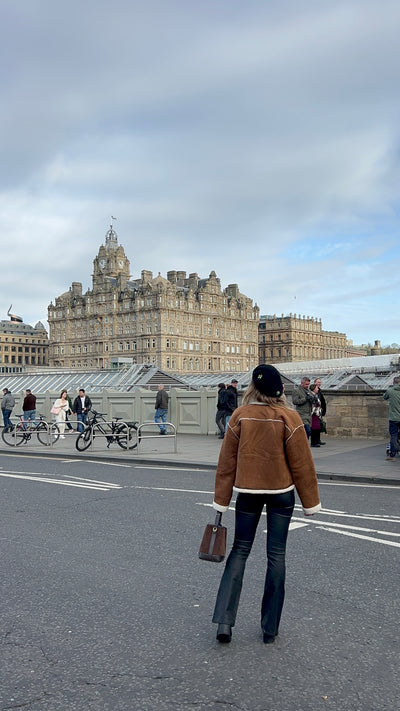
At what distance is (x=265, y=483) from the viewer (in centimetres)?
423

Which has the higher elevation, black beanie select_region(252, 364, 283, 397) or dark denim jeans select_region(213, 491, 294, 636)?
black beanie select_region(252, 364, 283, 397)

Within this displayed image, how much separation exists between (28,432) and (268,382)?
1665cm

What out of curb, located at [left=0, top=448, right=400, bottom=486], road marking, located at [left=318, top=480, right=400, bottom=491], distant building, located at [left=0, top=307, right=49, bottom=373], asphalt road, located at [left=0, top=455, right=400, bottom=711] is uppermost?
distant building, located at [left=0, top=307, right=49, bottom=373]

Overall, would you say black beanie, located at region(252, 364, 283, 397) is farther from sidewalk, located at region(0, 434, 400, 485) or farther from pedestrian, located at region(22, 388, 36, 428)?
pedestrian, located at region(22, 388, 36, 428)

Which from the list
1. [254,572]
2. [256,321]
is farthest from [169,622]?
[256,321]

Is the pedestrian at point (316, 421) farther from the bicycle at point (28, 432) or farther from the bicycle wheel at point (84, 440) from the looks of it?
the bicycle at point (28, 432)

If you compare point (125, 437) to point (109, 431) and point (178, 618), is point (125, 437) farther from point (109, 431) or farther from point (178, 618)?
point (178, 618)

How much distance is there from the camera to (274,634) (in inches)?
166

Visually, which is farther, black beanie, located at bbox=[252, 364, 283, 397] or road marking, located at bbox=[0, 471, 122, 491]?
road marking, located at bbox=[0, 471, 122, 491]

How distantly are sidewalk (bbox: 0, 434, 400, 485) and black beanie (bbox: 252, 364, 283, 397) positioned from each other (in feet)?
25.4

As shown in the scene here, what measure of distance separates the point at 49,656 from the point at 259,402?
203cm

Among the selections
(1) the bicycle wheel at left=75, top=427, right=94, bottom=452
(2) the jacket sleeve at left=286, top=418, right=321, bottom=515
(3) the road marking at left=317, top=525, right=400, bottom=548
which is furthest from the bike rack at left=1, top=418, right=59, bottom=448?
(2) the jacket sleeve at left=286, top=418, right=321, bottom=515

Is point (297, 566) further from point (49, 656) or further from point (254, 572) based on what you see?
point (49, 656)

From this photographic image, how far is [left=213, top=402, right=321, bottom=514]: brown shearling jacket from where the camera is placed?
4242mm
